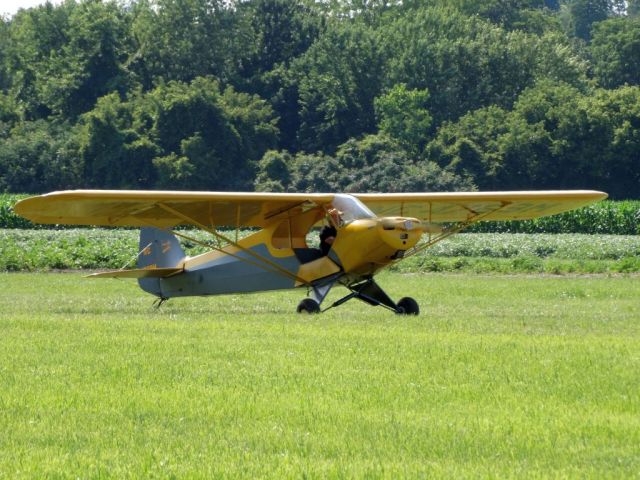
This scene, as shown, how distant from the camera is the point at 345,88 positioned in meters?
81.3

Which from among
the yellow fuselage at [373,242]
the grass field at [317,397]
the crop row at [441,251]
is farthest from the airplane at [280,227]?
the crop row at [441,251]

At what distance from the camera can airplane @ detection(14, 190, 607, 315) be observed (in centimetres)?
1789

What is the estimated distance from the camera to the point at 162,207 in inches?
734

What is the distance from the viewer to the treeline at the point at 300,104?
226ft

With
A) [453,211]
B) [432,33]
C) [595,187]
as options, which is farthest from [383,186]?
[453,211]

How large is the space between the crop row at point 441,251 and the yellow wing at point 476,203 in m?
11.0

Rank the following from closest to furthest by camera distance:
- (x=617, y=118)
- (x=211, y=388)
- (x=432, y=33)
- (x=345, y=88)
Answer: (x=211, y=388)
(x=617, y=118)
(x=345, y=88)
(x=432, y=33)

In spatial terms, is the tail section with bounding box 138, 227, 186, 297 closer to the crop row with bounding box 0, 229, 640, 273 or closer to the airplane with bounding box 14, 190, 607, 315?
the airplane with bounding box 14, 190, 607, 315

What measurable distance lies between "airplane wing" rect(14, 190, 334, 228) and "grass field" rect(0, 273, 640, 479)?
66.8 inches

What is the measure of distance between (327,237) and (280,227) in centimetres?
115

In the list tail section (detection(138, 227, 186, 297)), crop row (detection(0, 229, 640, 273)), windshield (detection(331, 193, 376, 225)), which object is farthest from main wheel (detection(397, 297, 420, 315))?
crop row (detection(0, 229, 640, 273))

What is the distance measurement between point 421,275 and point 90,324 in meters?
17.0

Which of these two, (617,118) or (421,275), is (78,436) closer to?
(421,275)

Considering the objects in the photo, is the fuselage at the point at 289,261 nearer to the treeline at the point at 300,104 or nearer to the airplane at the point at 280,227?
the airplane at the point at 280,227
